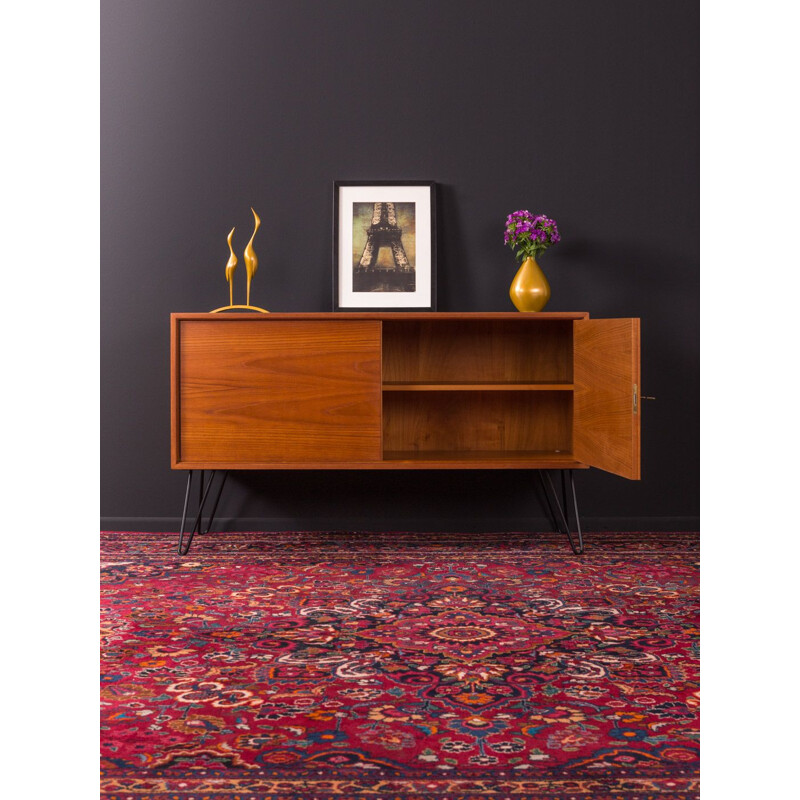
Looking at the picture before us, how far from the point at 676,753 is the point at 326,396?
A: 1.70 meters

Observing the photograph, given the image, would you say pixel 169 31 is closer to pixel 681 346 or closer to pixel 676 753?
pixel 681 346

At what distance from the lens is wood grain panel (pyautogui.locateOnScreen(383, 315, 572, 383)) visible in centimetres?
308

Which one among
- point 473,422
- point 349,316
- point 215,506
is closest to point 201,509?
point 215,506

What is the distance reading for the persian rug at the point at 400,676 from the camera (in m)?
1.18

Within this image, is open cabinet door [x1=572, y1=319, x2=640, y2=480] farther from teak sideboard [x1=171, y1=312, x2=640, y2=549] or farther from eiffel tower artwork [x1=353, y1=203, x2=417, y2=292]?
eiffel tower artwork [x1=353, y1=203, x2=417, y2=292]

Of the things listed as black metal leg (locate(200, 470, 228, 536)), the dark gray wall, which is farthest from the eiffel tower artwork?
black metal leg (locate(200, 470, 228, 536))

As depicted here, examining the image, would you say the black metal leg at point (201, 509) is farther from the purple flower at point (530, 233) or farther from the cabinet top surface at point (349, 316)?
the purple flower at point (530, 233)

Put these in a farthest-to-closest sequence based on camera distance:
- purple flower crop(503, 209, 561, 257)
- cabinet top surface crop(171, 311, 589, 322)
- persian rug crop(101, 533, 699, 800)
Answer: purple flower crop(503, 209, 561, 257), cabinet top surface crop(171, 311, 589, 322), persian rug crop(101, 533, 699, 800)

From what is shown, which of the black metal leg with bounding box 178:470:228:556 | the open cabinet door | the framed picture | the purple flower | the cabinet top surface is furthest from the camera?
the framed picture

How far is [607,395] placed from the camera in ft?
8.03

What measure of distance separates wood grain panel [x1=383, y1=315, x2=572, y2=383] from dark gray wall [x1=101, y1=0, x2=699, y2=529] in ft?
0.39

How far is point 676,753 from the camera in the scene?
1248 millimetres

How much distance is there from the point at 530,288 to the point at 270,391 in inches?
41.2
